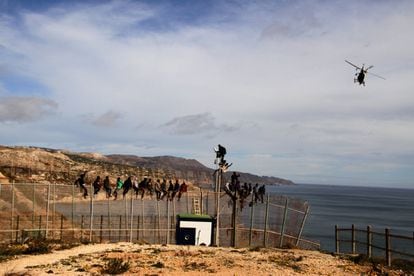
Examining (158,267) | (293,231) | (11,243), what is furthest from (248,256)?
(11,243)

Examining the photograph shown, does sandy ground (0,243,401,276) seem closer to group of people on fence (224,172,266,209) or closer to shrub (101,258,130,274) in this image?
shrub (101,258,130,274)

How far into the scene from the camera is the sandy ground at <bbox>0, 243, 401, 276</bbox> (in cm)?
1767

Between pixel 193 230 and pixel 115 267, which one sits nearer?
pixel 115 267

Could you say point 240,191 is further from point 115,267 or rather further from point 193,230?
point 115,267

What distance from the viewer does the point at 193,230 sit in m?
26.8

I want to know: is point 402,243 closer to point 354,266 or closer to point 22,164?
point 354,266

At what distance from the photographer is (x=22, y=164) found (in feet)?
296

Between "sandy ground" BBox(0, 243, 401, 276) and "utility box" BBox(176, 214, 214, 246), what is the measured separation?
115 inches

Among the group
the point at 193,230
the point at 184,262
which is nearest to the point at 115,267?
the point at 184,262

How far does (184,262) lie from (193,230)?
7566mm

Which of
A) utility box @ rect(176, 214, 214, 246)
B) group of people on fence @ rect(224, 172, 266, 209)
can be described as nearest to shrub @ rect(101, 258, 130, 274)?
utility box @ rect(176, 214, 214, 246)

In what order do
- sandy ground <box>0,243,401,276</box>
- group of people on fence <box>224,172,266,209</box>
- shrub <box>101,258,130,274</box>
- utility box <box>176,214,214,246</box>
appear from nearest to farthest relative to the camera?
shrub <box>101,258,130,274</box> < sandy ground <box>0,243,401,276</box> < utility box <box>176,214,214,246</box> < group of people on fence <box>224,172,266,209</box>

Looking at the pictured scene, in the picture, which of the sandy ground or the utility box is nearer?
the sandy ground

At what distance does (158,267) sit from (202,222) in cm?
898
